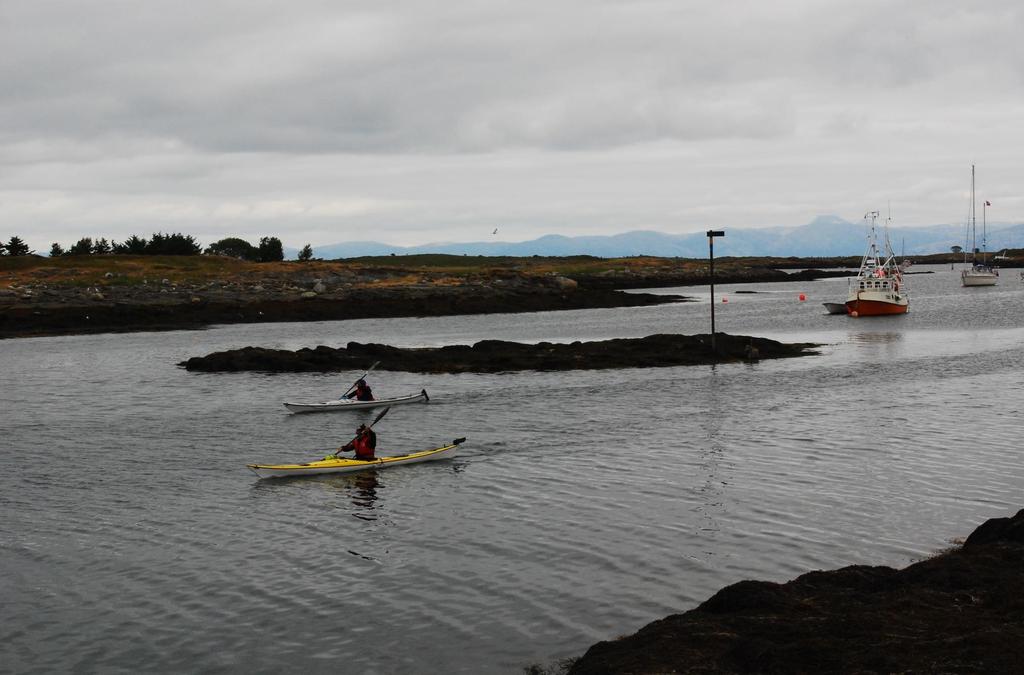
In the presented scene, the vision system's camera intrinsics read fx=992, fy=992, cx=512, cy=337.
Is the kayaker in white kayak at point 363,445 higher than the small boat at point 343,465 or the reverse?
higher

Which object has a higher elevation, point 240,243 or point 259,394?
point 240,243

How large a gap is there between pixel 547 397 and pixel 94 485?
23.1m

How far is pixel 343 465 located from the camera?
31.2 m

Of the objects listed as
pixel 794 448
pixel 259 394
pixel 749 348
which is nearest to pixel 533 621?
pixel 794 448

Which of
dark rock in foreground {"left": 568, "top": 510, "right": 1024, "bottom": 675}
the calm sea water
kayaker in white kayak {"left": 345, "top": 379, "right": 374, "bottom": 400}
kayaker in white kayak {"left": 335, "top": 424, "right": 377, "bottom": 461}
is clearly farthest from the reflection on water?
dark rock in foreground {"left": 568, "top": 510, "right": 1024, "bottom": 675}

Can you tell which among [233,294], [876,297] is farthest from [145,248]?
[876,297]

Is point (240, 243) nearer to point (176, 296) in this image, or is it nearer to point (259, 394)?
point (176, 296)

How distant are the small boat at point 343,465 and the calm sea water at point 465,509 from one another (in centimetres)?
38

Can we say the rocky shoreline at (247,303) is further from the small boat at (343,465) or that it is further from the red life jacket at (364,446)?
the red life jacket at (364,446)

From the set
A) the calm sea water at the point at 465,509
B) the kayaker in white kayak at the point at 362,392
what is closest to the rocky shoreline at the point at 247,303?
the calm sea water at the point at 465,509

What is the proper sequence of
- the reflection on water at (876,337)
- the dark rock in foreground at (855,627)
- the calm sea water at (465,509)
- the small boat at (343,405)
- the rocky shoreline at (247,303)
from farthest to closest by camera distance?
the rocky shoreline at (247,303)
the reflection on water at (876,337)
the small boat at (343,405)
the calm sea water at (465,509)
the dark rock in foreground at (855,627)

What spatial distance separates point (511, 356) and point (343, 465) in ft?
104

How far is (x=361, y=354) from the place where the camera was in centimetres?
6512

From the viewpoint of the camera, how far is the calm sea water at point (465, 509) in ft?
58.4
